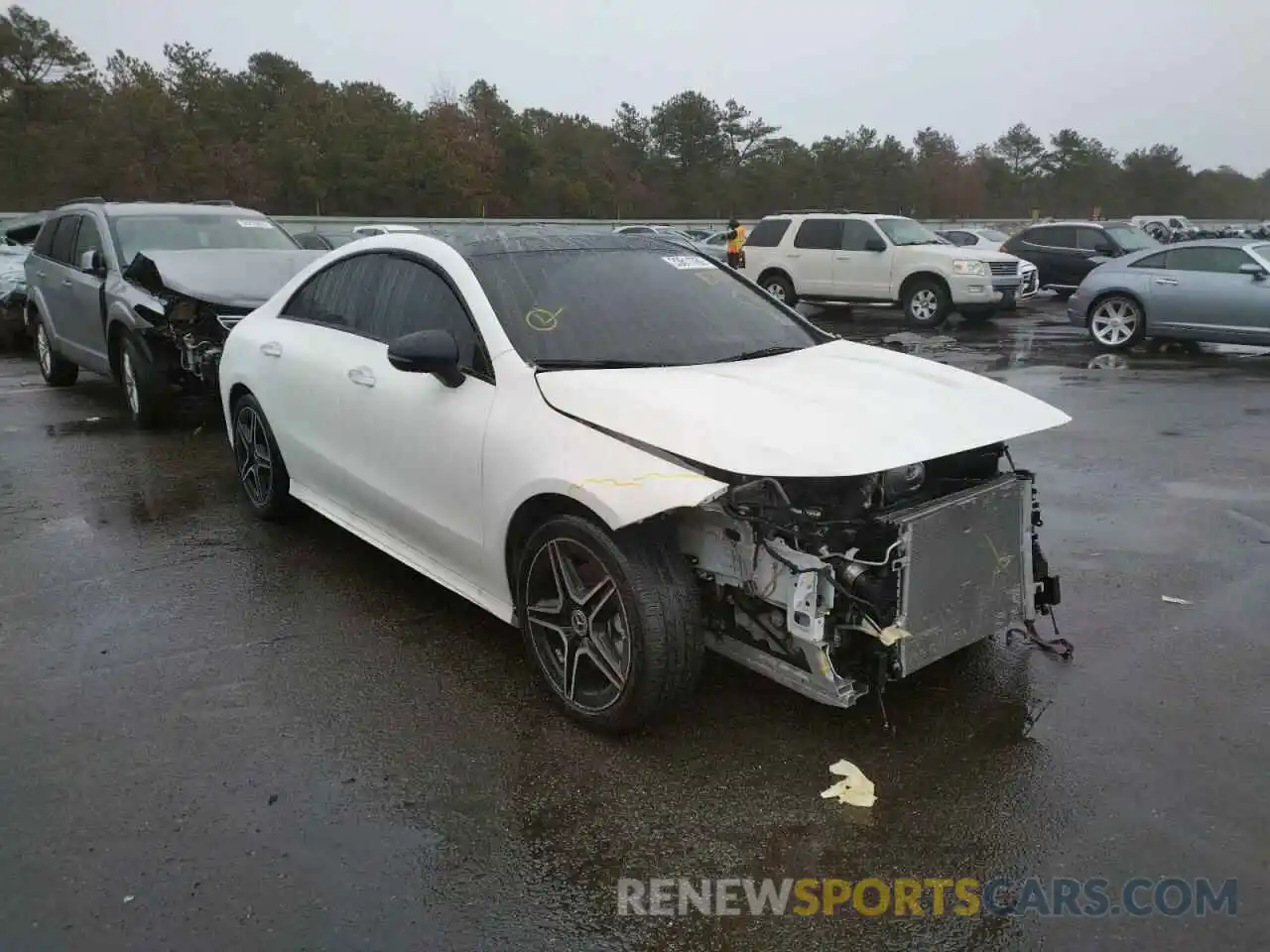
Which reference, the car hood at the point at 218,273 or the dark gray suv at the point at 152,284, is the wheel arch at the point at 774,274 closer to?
the dark gray suv at the point at 152,284

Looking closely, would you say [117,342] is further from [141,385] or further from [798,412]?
[798,412]

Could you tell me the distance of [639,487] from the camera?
3.19 metres

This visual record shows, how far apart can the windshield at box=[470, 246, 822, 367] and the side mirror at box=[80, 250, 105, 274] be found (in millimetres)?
5954

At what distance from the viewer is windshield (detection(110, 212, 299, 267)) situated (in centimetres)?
884

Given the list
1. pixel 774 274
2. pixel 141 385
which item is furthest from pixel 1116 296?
pixel 141 385

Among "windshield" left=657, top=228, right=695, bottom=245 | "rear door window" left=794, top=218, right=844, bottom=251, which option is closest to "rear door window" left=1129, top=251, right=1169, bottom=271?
"rear door window" left=794, top=218, right=844, bottom=251

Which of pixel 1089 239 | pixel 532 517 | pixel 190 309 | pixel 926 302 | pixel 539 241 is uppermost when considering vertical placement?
pixel 1089 239

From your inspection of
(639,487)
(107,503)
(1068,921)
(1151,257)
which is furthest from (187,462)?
(1151,257)

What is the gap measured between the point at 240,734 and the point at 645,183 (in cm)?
7447

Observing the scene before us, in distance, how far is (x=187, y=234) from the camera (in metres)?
9.04

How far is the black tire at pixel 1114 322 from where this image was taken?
1400cm

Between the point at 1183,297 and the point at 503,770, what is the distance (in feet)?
43.3

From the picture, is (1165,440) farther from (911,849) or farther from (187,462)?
(187,462)
